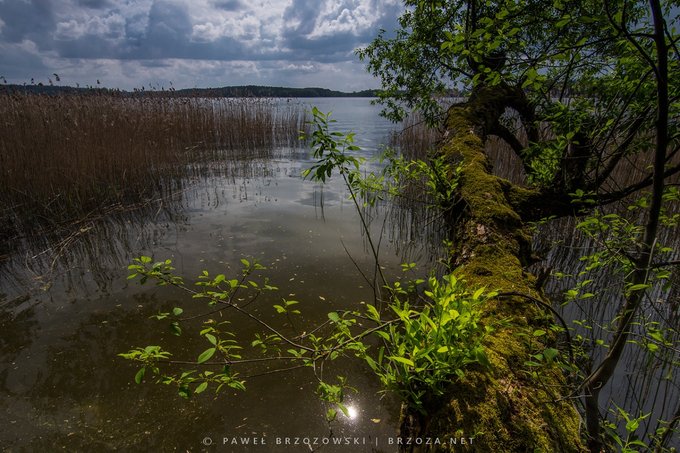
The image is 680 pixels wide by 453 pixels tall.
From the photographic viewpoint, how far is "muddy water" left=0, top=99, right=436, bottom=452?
7.64 feet

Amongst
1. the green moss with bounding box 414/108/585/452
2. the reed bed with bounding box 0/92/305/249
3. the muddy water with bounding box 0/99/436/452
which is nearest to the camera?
the green moss with bounding box 414/108/585/452

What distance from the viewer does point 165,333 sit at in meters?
3.23

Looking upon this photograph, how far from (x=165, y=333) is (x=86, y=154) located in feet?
15.7

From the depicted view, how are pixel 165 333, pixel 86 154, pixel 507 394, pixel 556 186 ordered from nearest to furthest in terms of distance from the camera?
pixel 507 394 → pixel 556 186 → pixel 165 333 → pixel 86 154

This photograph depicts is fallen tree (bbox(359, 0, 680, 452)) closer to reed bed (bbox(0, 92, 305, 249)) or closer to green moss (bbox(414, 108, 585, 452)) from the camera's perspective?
green moss (bbox(414, 108, 585, 452))

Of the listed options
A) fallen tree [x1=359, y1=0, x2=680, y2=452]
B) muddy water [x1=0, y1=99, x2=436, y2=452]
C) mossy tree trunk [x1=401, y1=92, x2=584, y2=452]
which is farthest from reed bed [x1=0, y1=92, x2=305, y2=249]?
mossy tree trunk [x1=401, y1=92, x2=584, y2=452]

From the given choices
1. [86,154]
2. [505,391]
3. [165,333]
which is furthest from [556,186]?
[86,154]

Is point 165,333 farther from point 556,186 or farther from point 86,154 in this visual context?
point 86,154

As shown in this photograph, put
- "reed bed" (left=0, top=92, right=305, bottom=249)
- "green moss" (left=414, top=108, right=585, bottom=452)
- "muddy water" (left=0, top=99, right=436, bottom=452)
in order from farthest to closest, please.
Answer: "reed bed" (left=0, top=92, right=305, bottom=249) → "muddy water" (left=0, top=99, right=436, bottom=452) → "green moss" (left=414, top=108, right=585, bottom=452)

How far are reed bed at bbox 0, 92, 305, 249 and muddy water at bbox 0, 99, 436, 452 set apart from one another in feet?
2.91

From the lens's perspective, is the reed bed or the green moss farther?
the reed bed

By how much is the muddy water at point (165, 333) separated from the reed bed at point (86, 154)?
0.89 metres

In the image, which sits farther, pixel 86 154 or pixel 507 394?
pixel 86 154

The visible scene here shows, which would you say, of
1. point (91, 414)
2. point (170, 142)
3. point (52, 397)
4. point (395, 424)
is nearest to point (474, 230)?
point (395, 424)
